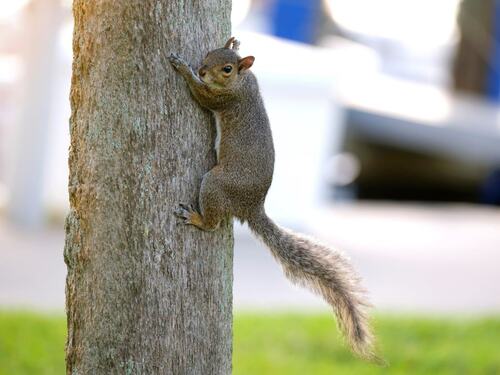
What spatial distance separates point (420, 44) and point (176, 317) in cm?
1610

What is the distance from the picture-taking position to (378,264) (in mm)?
7500

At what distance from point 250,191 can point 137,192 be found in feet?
1.68

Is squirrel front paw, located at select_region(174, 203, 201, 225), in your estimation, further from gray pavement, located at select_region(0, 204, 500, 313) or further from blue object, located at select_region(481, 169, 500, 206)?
blue object, located at select_region(481, 169, 500, 206)

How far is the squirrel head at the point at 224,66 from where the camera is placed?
2.71m

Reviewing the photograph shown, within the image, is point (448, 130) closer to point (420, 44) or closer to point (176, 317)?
point (420, 44)

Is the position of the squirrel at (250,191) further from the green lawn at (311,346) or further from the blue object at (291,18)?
the blue object at (291,18)

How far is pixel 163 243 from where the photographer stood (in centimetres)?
262

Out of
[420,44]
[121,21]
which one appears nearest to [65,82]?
[121,21]

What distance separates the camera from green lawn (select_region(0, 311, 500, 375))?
15.3 feet

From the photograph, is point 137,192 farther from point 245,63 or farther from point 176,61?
point 245,63

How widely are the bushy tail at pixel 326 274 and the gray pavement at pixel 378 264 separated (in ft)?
9.32

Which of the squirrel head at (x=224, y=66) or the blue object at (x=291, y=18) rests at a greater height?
the blue object at (x=291, y=18)

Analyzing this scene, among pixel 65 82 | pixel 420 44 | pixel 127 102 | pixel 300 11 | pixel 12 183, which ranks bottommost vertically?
pixel 127 102

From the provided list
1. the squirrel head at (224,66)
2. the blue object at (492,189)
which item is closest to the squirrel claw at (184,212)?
the squirrel head at (224,66)
